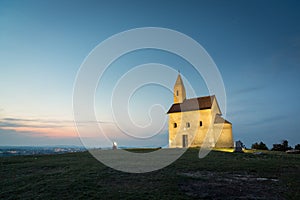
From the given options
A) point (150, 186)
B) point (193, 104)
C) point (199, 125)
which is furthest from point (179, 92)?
point (150, 186)

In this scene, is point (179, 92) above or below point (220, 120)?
above

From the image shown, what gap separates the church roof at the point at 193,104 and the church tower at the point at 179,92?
150 centimetres

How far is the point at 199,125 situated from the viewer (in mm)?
40594

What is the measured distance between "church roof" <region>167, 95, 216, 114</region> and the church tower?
150cm

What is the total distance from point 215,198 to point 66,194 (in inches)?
221

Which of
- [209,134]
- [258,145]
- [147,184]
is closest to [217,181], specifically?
[147,184]

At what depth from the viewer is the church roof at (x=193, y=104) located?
40844mm

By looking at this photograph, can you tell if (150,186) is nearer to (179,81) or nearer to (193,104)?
(193,104)

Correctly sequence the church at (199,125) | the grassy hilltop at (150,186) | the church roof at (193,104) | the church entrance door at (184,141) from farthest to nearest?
the church entrance door at (184,141)
the church roof at (193,104)
the church at (199,125)
the grassy hilltop at (150,186)

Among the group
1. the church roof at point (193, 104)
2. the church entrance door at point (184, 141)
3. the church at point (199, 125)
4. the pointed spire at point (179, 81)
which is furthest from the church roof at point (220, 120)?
the pointed spire at point (179, 81)

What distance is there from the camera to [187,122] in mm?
41906

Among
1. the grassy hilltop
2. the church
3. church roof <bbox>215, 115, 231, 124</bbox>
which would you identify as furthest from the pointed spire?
the grassy hilltop

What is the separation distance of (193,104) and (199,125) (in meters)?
4.73

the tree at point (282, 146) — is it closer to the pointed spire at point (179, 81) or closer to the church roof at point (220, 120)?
the church roof at point (220, 120)
